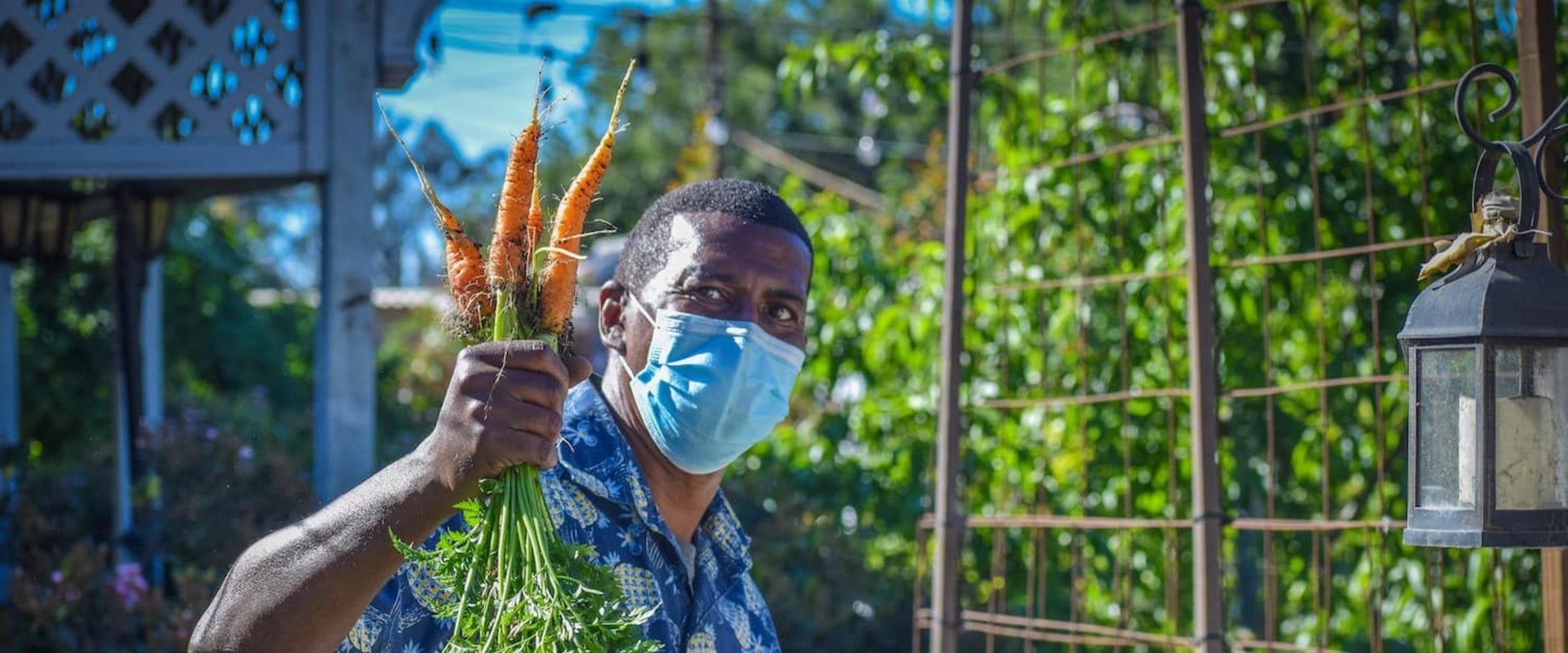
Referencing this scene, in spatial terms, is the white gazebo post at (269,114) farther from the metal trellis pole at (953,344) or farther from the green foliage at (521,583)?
the green foliage at (521,583)

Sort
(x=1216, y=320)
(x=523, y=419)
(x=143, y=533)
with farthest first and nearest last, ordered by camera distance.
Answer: (x=143, y=533) < (x=1216, y=320) < (x=523, y=419)

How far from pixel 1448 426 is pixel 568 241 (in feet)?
4.59

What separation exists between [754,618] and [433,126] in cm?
3776

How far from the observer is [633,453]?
278 centimetres

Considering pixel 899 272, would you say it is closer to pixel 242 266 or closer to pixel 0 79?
pixel 0 79

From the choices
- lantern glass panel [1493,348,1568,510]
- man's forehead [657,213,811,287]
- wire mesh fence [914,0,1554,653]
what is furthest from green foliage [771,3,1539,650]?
lantern glass panel [1493,348,1568,510]

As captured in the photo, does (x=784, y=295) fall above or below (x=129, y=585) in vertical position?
above

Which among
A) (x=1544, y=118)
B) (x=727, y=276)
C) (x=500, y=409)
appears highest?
(x=1544, y=118)

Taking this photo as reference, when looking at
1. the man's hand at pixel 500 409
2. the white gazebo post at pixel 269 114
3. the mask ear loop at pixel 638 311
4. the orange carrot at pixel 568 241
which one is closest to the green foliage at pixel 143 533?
the white gazebo post at pixel 269 114

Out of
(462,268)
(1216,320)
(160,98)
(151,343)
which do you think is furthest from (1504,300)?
(151,343)

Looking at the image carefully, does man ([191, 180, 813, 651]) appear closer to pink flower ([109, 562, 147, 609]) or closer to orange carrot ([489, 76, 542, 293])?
orange carrot ([489, 76, 542, 293])

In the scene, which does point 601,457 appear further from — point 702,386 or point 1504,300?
point 1504,300

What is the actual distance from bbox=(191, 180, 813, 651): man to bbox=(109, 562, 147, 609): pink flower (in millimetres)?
2263

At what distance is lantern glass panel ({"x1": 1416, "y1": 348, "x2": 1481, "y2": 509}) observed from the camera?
2.32m
